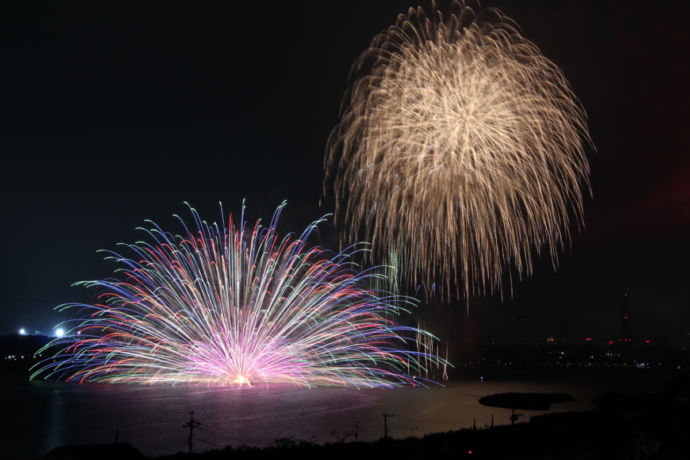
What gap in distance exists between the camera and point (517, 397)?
6372 cm

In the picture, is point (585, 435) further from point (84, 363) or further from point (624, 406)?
point (84, 363)

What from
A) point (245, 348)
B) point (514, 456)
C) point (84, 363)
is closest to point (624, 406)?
point (245, 348)

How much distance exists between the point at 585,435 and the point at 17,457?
28.0 metres

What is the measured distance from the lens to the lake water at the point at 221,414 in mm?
36938

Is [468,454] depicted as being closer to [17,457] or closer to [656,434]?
[656,434]

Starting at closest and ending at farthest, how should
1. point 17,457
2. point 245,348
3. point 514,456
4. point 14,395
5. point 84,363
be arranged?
point 514,456
point 17,457
point 245,348
point 14,395
point 84,363

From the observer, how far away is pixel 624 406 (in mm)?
52094

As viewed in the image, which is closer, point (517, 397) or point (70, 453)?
point (70, 453)

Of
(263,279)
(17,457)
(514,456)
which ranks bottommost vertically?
(17,457)

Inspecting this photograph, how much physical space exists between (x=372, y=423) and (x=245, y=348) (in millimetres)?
10358

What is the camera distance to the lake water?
3694 centimetres


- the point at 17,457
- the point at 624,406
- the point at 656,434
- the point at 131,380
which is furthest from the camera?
the point at 131,380

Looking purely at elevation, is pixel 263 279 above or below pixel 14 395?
above

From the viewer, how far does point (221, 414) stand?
4603cm
